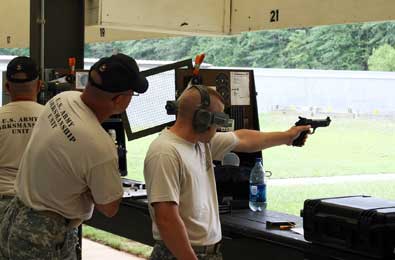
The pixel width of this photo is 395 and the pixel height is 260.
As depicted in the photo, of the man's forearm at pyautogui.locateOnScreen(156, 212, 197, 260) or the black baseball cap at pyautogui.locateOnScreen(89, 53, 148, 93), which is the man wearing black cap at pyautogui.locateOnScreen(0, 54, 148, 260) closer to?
the black baseball cap at pyautogui.locateOnScreen(89, 53, 148, 93)

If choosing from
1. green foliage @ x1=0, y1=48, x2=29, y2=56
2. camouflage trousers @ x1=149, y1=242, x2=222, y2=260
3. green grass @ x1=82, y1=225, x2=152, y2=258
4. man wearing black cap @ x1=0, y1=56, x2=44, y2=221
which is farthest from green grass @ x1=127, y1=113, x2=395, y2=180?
green foliage @ x1=0, y1=48, x2=29, y2=56

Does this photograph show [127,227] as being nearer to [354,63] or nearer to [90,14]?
[90,14]

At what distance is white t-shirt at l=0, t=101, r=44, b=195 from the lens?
3.10 metres

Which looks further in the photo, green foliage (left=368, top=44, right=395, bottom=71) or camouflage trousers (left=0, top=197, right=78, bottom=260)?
green foliage (left=368, top=44, right=395, bottom=71)

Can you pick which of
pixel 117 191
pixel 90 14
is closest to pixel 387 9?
pixel 117 191

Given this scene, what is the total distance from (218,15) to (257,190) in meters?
1.43

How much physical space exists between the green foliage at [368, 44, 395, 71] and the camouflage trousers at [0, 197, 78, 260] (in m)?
2.59

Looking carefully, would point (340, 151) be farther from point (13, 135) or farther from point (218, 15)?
point (13, 135)

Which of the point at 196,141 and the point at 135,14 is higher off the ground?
the point at 135,14

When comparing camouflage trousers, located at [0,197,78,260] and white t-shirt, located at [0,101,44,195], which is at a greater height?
white t-shirt, located at [0,101,44,195]

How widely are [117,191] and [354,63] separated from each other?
257 centimetres

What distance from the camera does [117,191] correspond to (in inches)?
84.8

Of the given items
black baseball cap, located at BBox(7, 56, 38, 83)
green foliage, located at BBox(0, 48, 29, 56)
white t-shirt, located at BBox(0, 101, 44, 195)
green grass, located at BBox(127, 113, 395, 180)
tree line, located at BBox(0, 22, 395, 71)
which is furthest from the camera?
green foliage, located at BBox(0, 48, 29, 56)

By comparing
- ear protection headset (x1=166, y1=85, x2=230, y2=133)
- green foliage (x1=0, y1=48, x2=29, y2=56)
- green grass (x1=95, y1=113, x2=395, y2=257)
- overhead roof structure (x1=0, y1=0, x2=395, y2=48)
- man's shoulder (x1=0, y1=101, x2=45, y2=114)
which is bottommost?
green grass (x1=95, y1=113, x2=395, y2=257)
